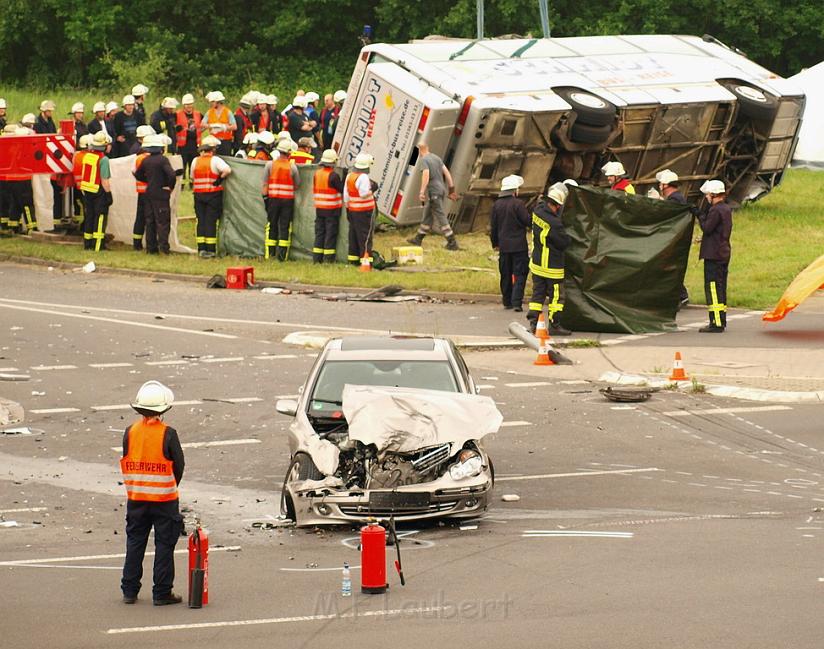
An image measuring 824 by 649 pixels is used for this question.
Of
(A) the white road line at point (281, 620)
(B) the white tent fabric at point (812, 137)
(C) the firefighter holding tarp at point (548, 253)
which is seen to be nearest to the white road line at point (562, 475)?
(A) the white road line at point (281, 620)

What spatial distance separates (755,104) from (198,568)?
75.8 feet

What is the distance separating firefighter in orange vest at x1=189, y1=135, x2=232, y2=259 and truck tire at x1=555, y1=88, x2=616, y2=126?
6.20m

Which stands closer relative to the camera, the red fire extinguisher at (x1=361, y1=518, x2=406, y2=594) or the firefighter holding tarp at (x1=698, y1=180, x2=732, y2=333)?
the red fire extinguisher at (x1=361, y1=518, x2=406, y2=594)

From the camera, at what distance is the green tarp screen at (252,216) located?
2791 cm

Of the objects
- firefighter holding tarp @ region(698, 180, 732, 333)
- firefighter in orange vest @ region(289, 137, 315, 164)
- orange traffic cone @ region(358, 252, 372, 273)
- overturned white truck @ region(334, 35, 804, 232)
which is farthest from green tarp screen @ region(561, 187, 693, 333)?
firefighter in orange vest @ region(289, 137, 315, 164)

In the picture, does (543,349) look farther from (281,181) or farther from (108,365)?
(281,181)

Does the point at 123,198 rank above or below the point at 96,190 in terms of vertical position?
below

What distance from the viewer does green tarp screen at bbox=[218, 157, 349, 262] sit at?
2791cm

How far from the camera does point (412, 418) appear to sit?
12.8 meters

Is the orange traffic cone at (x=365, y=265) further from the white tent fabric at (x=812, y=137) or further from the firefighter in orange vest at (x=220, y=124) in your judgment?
the white tent fabric at (x=812, y=137)

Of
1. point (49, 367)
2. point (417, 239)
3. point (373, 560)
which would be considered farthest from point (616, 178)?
point (373, 560)

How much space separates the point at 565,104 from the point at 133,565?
19.9 metres

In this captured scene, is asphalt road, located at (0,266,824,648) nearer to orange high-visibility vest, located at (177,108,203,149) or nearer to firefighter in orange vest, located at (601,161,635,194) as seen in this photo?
firefighter in orange vest, located at (601,161,635,194)

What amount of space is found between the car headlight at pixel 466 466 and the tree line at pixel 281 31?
41.6 meters
